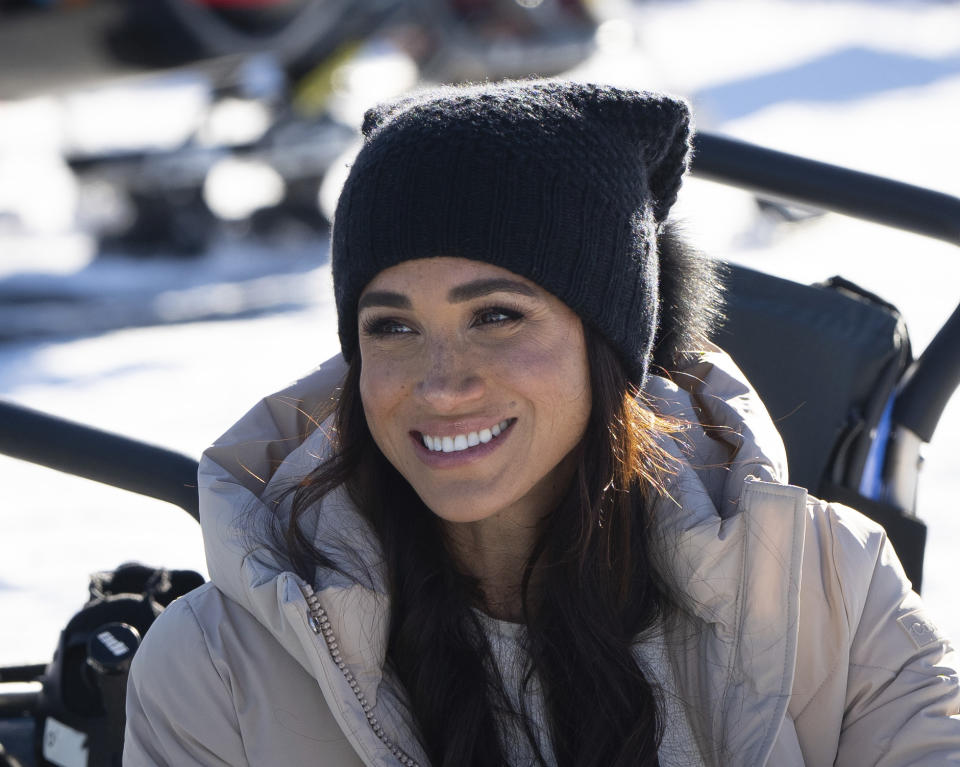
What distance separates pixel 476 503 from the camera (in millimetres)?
1454

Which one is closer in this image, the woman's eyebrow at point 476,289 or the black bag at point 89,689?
the woman's eyebrow at point 476,289

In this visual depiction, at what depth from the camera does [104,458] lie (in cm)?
176

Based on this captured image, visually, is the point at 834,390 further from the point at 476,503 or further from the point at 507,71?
the point at 507,71

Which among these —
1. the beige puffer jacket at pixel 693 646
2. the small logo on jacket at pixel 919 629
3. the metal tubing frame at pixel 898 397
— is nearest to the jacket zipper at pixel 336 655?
the beige puffer jacket at pixel 693 646

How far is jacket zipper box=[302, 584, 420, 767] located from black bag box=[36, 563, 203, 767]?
13.4 inches

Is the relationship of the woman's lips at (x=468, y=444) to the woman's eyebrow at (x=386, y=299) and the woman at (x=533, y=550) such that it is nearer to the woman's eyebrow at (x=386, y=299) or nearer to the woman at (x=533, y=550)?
the woman at (x=533, y=550)

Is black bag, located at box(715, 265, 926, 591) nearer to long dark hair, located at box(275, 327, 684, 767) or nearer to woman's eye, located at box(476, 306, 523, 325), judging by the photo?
long dark hair, located at box(275, 327, 684, 767)

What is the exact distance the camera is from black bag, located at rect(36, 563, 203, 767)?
163 cm

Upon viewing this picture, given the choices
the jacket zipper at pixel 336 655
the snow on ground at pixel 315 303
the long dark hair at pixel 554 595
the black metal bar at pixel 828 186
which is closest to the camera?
the jacket zipper at pixel 336 655

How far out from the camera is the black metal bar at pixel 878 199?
1.95 meters

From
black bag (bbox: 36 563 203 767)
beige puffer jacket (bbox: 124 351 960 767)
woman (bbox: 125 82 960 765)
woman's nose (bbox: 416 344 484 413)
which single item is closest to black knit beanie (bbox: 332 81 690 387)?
woman (bbox: 125 82 960 765)

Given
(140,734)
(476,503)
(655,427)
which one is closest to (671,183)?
(655,427)

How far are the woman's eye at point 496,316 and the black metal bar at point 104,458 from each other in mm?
517

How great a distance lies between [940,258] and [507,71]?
10.6 feet
